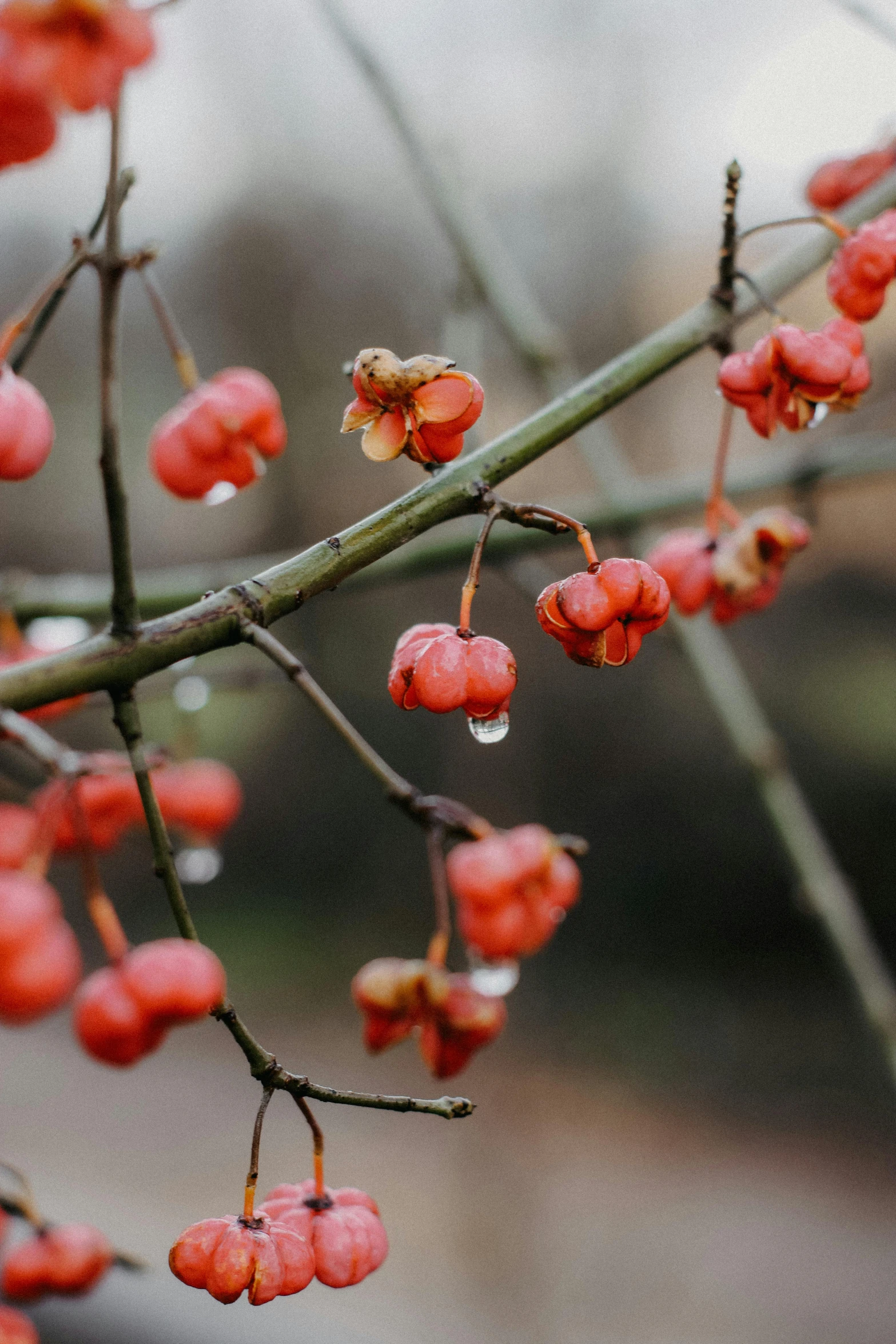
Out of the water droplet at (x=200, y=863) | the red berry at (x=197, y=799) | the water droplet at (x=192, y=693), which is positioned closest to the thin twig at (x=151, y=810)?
the water droplet at (x=192, y=693)

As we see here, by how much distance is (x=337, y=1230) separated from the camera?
2.38 feet

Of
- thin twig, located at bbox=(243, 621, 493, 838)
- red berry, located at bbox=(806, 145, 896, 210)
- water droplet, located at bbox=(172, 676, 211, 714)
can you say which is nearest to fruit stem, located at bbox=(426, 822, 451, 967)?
thin twig, located at bbox=(243, 621, 493, 838)

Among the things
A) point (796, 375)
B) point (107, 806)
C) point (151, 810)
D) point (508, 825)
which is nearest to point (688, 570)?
point (796, 375)

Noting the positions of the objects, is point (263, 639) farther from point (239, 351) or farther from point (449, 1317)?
point (239, 351)

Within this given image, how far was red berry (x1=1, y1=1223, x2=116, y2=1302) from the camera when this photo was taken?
104 centimetres

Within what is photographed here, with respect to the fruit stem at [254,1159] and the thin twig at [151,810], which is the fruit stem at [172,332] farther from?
the fruit stem at [254,1159]

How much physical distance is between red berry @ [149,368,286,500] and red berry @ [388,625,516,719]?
33 centimetres

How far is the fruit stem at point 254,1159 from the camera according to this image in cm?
62

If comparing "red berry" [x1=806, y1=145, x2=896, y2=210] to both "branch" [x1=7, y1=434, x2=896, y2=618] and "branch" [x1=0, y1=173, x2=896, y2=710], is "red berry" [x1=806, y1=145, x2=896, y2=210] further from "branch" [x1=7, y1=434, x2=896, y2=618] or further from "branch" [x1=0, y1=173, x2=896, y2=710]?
"branch" [x1=0, y1=173, x2=896, y2=710]

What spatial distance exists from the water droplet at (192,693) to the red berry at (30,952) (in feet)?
2.33

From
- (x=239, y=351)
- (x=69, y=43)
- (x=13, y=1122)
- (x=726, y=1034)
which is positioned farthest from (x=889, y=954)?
(x=239, y=351)

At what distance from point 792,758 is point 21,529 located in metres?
5.28

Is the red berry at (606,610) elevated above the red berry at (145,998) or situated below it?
above

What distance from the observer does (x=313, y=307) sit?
680cm
